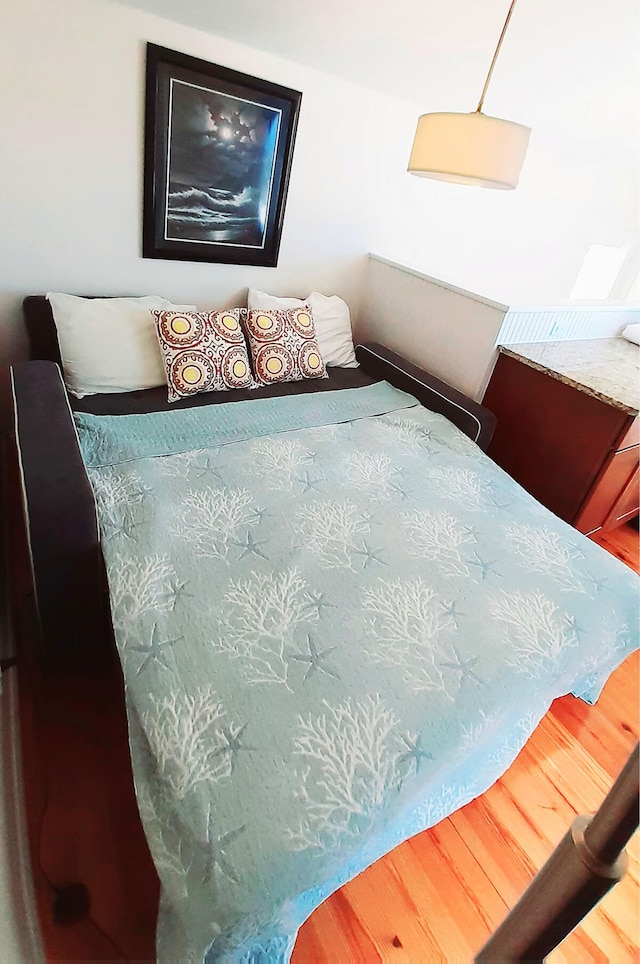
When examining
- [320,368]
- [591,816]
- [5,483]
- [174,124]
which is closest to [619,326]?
[320,368]

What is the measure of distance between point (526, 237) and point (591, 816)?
13.0ft

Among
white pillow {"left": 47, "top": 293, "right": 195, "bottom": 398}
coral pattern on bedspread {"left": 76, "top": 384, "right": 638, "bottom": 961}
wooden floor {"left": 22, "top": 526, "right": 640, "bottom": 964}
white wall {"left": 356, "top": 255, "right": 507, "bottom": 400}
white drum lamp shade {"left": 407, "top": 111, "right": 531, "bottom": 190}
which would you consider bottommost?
wooden floor {"left": 22, "top": 526, "right": 640, "bottom": 964}

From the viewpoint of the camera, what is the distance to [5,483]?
2.10m

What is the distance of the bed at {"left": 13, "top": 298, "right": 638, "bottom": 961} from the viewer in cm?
85

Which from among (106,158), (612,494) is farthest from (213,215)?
Answer: (612,494)

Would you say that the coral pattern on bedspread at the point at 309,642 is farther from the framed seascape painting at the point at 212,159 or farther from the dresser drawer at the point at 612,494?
the framed seascape painting at the point at 212,159

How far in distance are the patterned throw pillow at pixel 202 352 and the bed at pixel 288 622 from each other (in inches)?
5.2

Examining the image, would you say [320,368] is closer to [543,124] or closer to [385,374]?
[385,374]

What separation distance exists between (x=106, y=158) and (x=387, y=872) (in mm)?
2671

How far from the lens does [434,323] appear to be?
255cm

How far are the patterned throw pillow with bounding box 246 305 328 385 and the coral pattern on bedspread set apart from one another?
0.48 m

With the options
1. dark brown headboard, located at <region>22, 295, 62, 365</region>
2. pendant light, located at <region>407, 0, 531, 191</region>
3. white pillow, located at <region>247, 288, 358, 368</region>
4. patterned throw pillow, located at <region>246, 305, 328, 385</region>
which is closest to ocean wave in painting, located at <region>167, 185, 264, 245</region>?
white pillow, located at <region>247, 288, 358, 368</region>

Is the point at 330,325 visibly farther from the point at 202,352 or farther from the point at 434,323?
the point at 202,352

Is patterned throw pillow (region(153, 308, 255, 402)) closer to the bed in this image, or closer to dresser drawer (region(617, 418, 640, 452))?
the bed
